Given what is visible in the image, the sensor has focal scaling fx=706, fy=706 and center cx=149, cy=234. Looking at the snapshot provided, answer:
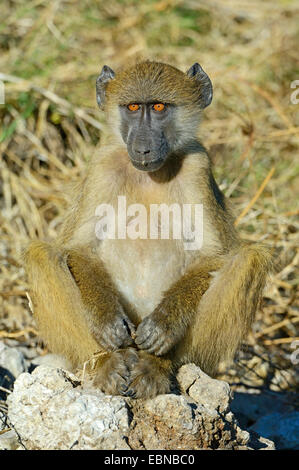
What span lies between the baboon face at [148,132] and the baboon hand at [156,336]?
842mm

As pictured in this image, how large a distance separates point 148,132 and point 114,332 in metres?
1.11

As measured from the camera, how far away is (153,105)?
4.02m

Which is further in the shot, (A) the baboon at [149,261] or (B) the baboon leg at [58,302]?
(B) the baboon leg at [58,302]

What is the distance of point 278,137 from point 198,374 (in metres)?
4.18

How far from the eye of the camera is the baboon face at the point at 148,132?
3.79 m

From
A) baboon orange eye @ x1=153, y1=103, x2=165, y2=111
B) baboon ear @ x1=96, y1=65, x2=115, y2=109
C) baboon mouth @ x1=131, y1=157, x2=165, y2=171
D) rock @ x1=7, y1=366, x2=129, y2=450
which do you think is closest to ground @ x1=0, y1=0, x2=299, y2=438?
baboon ear @ x1=96, y1=65, x2=115, y2=109

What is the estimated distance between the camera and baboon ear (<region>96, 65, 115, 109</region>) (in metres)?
4.31

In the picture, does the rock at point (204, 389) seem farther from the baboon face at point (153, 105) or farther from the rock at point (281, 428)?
the baboon face at point (153, 105)

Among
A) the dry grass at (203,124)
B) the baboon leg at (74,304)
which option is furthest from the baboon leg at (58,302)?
the dry grass at (203,124)

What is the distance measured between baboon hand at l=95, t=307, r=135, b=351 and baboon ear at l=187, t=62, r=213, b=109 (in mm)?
1472

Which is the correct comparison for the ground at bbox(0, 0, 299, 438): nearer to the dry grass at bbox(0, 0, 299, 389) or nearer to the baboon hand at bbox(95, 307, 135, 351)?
the dry grass at bbox(0, 0, 299, 389)

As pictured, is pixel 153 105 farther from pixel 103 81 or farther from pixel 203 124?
pixel 203 124

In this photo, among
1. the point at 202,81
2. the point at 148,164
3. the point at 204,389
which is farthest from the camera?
the point at 202,81

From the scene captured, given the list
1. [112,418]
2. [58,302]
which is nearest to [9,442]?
[112,418]
